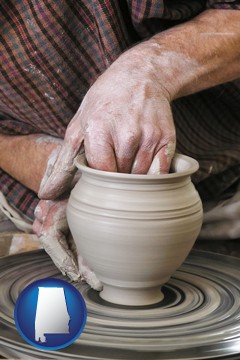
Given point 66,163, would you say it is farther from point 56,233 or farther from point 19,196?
point 19,196

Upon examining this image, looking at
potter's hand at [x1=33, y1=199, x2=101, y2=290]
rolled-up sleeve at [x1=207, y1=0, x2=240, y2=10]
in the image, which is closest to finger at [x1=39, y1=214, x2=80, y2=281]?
potter's hand at [x1=33, y1=199, x2=101, y2=290]

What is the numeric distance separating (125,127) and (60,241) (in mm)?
329

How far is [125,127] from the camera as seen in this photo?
1.29 meters

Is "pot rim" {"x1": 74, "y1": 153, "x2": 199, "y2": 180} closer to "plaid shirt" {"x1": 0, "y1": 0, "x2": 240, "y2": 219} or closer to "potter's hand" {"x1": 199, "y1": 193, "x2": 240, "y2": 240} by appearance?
"plaid shirt" {"x1": 0, "y1": 0, "x2": 240, "y2": 219}

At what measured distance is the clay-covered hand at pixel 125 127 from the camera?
4.22ft

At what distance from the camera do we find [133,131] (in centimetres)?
129

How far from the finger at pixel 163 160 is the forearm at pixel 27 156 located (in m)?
0.60

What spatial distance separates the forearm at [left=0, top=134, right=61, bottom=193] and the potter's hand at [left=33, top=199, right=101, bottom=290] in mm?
291

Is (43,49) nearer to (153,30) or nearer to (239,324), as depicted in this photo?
(153,30)

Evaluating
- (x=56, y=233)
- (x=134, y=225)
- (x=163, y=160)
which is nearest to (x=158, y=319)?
(x=134, y=225)

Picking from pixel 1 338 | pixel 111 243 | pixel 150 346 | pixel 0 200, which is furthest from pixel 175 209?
pixel 0 200

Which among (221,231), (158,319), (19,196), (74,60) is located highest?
(74,60)

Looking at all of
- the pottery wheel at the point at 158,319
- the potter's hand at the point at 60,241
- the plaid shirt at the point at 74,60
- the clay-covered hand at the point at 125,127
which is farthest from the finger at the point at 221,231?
the clay-covered hand at the point at 125,127

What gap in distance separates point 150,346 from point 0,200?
36.4 inches
